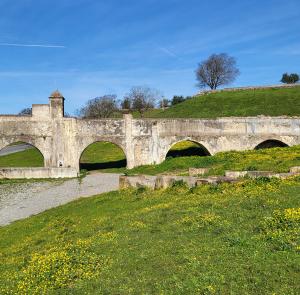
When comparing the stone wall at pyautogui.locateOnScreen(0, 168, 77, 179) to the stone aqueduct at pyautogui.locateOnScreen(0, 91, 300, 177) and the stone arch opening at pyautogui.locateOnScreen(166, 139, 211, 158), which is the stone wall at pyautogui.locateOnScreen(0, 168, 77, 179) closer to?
the stone aqueduct at pyautogui.locateOnScreen(0, 91, 300, 177)

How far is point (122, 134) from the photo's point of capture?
39750mm

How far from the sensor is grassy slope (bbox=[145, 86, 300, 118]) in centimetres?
5562

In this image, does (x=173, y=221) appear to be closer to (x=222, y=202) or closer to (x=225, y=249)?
(x=222, y=202)

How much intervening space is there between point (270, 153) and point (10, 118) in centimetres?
2173

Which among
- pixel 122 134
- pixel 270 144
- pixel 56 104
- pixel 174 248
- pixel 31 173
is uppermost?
pixel 56 104

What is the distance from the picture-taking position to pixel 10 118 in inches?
1515

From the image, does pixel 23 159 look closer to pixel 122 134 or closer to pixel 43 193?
pixel 122 134

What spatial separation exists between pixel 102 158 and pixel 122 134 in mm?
9511

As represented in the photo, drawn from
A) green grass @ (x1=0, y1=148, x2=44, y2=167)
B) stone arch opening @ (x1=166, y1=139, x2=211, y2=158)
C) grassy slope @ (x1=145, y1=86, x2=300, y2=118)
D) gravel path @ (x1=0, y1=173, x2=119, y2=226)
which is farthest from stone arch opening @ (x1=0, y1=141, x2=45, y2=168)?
grassy slope @ (x1=145, y1=86, x2=300, y2=118)

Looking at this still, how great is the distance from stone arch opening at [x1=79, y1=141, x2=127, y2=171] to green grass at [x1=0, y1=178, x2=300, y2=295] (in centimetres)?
2502

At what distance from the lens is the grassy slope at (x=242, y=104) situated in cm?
5562

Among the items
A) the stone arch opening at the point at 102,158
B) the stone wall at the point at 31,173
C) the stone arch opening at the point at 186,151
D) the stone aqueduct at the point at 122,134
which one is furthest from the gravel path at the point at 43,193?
the stone arch opening at the point at 186,151

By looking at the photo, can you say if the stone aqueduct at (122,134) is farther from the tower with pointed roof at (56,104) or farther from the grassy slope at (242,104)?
the grassy slope at (242,104)

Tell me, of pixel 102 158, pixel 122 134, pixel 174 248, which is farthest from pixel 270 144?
pixel 174 248
